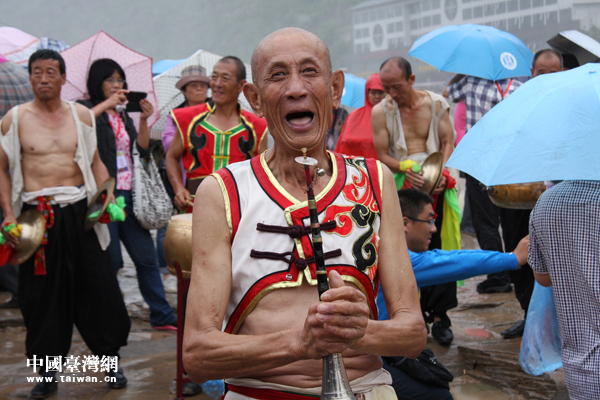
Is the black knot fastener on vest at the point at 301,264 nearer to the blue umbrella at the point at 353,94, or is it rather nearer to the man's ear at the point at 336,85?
the man's ear at the point at 336,85

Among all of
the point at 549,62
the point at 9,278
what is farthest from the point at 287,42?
the point at 9,278

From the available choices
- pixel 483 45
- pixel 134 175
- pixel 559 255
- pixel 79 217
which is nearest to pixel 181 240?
pixel 79 217

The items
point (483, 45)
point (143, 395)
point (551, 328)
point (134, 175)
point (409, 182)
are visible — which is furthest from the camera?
point (483, 45)

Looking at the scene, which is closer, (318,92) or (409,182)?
(318,92)

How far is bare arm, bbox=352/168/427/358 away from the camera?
171cm

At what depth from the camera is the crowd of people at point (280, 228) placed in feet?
5.82

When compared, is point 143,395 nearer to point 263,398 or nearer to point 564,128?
point 263,398

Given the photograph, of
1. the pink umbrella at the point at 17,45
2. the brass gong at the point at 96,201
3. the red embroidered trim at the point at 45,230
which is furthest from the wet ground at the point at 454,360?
the pink umbrella at the point at 17,45

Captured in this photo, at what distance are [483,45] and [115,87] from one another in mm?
3532

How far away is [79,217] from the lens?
4230 mm

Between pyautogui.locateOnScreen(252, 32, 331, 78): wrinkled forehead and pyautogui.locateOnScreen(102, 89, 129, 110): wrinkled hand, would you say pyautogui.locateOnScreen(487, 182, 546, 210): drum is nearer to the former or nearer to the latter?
pyautogui.locateOnScreen(252, 32, 331, 78): wrinkled forehead

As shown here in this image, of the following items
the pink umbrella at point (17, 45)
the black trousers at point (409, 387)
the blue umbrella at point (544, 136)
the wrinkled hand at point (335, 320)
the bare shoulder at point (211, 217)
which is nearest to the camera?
the wrinkled hand at point (335, 320)

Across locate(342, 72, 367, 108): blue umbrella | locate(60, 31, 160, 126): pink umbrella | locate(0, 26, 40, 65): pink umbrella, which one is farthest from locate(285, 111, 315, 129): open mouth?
locate(0, 26, 40, 65): pink umbrella

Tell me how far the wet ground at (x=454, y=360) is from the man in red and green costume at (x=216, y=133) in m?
1.29
